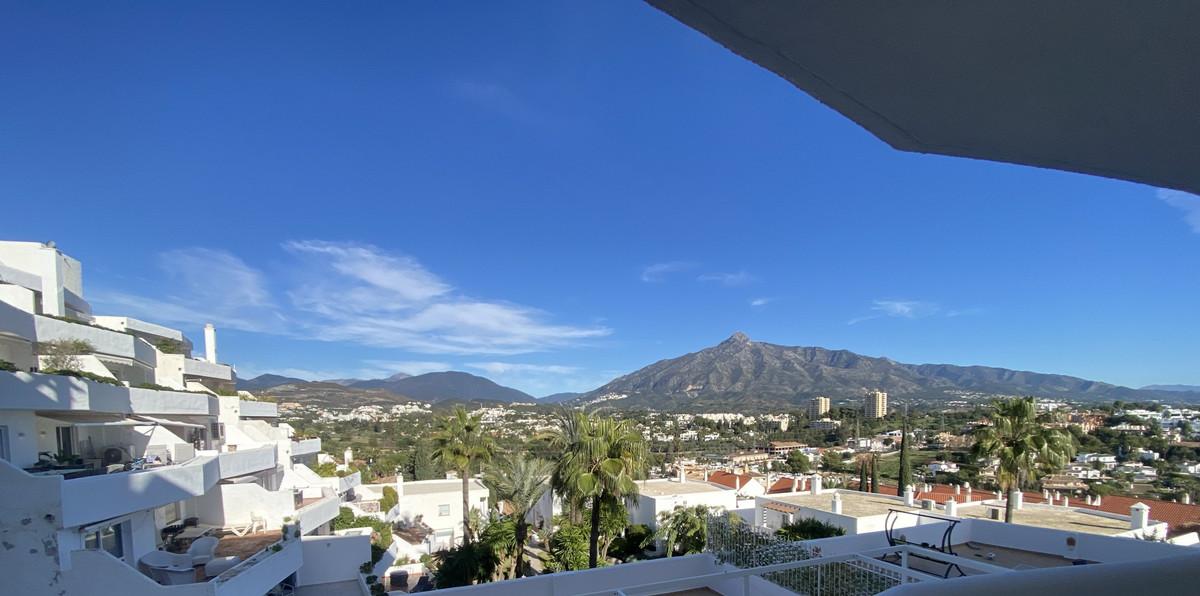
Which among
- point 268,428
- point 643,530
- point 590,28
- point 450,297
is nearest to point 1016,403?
point 643,530

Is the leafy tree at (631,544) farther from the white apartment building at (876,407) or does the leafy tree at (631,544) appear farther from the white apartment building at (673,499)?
the white apartment building at (876,407)

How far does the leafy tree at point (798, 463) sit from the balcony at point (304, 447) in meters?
35.6

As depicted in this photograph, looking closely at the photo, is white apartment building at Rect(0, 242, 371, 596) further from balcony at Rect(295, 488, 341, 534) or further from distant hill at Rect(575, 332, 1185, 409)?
distant hill at Rect(575, 332, 1185, 409)

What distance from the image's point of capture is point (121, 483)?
389 inches

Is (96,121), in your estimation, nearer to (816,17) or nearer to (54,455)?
(54,455)

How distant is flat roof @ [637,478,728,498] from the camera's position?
23641 millimetres

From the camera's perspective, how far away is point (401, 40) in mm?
11961

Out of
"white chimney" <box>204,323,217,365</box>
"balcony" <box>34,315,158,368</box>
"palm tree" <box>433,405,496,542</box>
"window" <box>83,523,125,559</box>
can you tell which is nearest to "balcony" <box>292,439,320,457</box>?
"white chimney" <box>204,323,217,365</box>

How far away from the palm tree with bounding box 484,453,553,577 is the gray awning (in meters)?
18.6

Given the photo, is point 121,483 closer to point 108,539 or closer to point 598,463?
point 108,539

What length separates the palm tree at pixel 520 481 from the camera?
19.5 meters

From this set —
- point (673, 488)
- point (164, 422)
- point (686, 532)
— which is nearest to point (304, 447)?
point (164, 422)

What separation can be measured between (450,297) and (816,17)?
4821cm

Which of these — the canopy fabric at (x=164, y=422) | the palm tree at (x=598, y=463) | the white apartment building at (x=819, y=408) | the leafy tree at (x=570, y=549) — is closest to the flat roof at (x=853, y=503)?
the leafy tree at (x=570, y=549)
